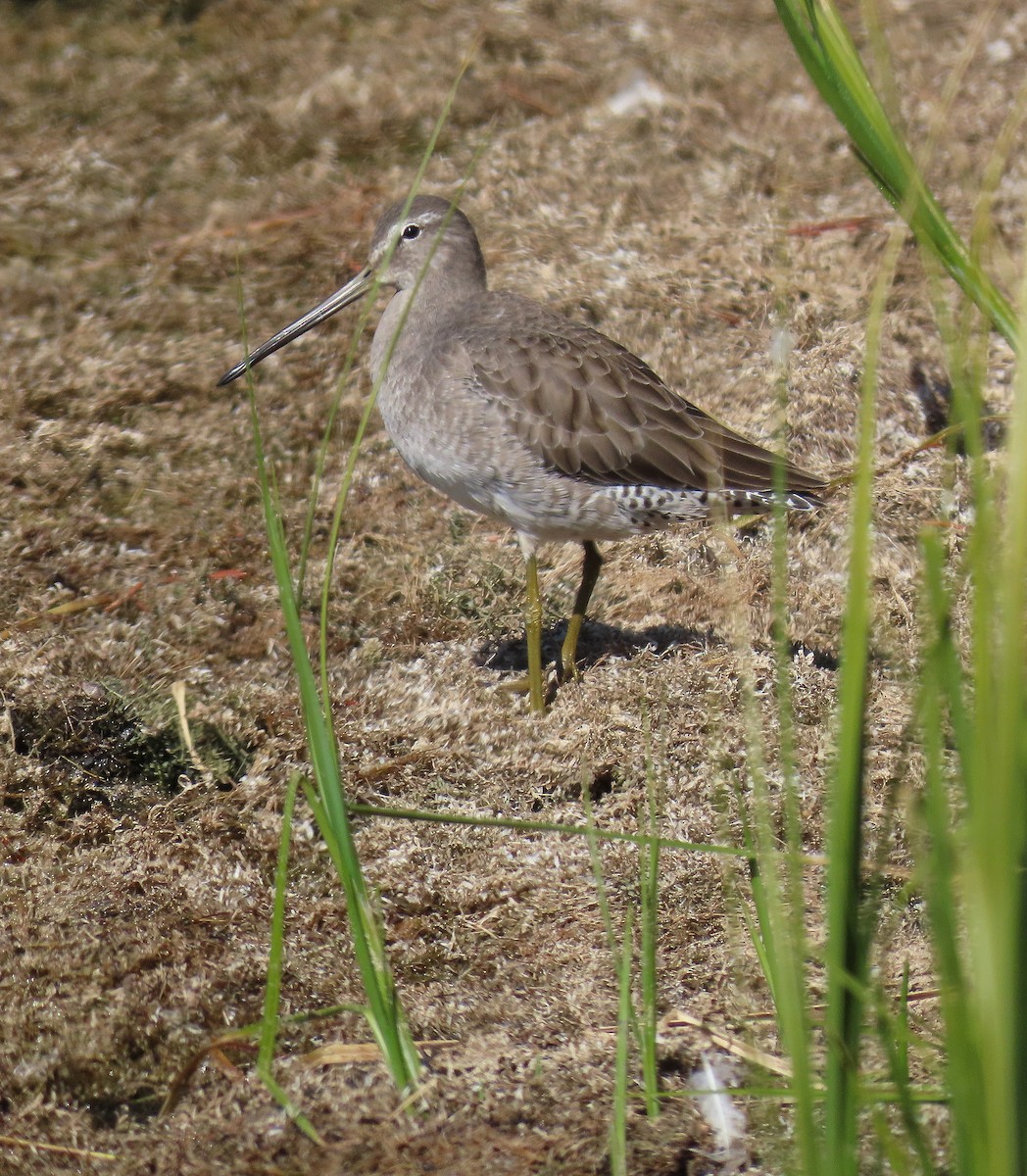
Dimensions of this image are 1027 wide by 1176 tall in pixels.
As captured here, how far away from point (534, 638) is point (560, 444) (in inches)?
22.4

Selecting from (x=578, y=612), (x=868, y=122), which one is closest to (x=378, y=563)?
(x=578, y=612)

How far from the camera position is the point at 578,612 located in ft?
14.8

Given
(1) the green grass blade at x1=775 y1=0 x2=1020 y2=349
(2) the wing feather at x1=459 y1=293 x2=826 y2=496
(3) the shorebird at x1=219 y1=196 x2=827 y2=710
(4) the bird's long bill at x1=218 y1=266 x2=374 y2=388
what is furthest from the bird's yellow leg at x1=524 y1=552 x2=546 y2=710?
(1) the green grass blade at x1=775 y1=0 x2=1020 y2=349

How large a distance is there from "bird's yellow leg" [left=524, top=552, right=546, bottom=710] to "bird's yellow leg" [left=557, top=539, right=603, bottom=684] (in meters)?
0.10

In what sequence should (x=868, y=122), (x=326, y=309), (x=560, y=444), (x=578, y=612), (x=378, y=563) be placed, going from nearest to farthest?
1. (x=868, y=122)
2. (x=560, y=444)
3. (x=578, y=612)
4. (x=378, y=563)
5. (x=326, y=309)

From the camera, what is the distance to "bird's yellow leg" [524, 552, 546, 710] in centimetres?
428

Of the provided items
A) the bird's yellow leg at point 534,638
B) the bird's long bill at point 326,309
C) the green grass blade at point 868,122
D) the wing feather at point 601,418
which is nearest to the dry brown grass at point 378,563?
the bird's yellow leg at point 534,638

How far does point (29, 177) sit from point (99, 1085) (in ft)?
16.5

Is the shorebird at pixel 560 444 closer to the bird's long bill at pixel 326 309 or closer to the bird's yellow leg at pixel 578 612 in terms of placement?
the bird's yellow leg at pixel 578 612

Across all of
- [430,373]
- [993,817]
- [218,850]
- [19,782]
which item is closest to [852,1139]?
[993,817]

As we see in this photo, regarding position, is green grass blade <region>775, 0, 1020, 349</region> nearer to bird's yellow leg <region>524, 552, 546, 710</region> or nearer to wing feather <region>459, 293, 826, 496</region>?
wing feather <region>459, 293, 826, 496</region>

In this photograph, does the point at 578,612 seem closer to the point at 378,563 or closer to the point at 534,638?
the point at 534,638

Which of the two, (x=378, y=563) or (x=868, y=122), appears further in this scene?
(x=378, y=563)

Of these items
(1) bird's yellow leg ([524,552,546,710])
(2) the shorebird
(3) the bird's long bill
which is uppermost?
(3) the bird's long bill
